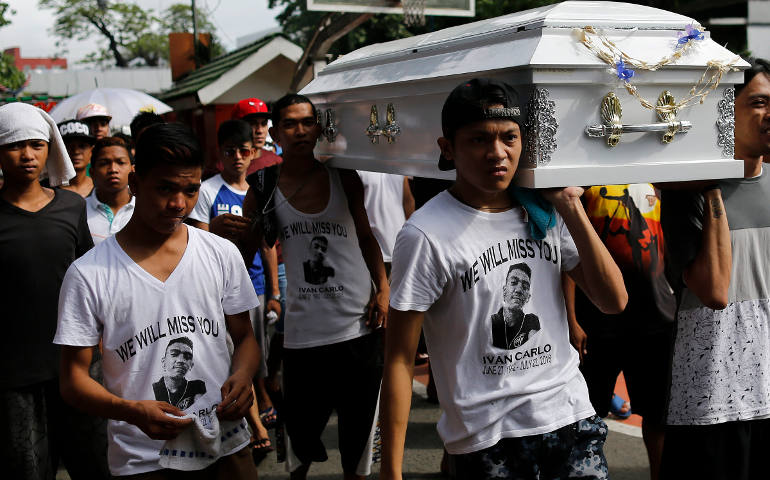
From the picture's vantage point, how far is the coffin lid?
2.48 metres

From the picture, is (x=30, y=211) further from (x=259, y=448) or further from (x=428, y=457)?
(x=428, y=457)

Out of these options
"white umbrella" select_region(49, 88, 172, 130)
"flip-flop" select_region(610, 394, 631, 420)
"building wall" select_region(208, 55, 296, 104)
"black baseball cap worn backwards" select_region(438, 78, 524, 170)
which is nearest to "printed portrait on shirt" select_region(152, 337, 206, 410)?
"black baseball cap worn backwards" select_region(438, 78, 524, 170)

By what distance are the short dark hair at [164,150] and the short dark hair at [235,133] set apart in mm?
3043

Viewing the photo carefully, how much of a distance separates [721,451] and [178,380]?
199 cm

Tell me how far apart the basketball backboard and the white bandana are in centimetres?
429

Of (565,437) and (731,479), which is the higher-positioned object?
(565,437)

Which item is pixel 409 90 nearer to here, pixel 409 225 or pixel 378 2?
pixel 409 225

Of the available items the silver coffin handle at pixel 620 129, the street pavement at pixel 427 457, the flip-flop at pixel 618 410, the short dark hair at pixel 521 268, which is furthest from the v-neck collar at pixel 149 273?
the flip-flop at pixel 618 410

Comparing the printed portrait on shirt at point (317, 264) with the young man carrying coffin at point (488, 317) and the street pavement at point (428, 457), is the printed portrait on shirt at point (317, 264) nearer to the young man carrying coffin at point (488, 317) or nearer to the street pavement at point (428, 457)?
the street pavement at point (428, 457)

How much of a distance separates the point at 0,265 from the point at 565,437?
2591 mm

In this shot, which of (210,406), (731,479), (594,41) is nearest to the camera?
(594,41)

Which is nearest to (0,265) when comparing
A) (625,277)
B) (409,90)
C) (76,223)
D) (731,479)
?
(76,223)

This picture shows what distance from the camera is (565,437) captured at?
2.56 meters

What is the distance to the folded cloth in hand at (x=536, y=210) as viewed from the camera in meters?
2.59
